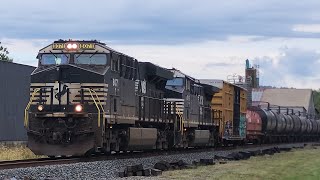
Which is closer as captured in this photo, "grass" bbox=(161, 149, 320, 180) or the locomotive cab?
"grass" bbox=(161, 149, 320, 180)

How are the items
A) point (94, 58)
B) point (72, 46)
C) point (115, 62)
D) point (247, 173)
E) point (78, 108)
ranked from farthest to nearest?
point (115, 62), point (94, 58), point (72, 46), point (78, 108), point (247, 173)

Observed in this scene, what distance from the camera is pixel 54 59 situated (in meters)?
21.5

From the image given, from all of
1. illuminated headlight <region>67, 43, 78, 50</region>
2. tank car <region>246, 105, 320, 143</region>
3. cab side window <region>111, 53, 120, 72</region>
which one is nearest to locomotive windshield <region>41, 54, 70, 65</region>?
illuminated headlight <region>67, 43, 78, 50</region>

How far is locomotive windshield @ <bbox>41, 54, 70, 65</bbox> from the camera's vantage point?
21.5m

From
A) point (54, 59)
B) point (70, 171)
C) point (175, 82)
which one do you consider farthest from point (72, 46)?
point (175, 82)

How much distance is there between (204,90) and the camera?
1407 inches

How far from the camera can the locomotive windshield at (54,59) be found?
2147 cm

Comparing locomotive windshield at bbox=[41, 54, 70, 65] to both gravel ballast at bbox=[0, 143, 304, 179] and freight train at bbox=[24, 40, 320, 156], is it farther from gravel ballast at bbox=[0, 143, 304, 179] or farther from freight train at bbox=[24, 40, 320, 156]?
gravel ballast at bbox=[0, 143, 304, 179]

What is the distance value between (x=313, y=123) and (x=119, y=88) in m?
52.0

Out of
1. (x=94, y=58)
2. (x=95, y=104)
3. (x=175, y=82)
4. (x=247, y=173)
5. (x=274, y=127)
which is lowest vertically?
(x=247, y=173)

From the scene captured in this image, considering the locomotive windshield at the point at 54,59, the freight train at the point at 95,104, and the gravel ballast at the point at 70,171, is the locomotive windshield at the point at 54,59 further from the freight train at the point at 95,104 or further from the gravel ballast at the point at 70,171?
the gravel ballast at the point at 70,171

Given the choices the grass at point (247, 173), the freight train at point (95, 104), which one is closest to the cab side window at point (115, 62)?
the freight train at point (95, 104)

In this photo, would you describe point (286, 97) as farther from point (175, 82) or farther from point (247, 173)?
point (247, 173)

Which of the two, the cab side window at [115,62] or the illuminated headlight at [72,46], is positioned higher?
the illuminated headlight at [72,46]
